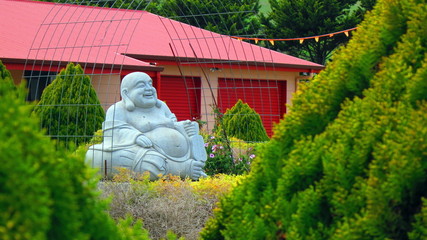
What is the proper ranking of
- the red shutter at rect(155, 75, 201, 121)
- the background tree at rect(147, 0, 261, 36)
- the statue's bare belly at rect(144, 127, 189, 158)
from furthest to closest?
the background tree at rect(147, 0, 261, 36)
the red shutter at rect(155, 75, 201, 121)
the statue's bare belly at rect(144, 127, 189, 158)

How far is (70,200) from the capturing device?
2.14 m

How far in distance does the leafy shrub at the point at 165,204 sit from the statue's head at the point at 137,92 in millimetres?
2250

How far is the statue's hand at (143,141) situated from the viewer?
10.7 metres

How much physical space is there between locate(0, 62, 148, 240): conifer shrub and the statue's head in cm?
866

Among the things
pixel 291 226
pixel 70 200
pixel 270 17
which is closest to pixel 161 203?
pixel 291 226

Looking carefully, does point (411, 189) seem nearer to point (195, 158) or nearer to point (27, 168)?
point (27, 168)

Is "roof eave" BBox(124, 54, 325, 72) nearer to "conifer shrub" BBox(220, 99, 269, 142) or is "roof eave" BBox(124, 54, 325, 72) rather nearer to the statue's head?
"conifer shrub" BBox(220, 99, 269, 142)

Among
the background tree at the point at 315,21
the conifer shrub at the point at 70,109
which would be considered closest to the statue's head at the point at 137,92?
the conifer shrub at the point at 70,109

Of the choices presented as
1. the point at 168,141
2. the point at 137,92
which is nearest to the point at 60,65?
the point at 137,92

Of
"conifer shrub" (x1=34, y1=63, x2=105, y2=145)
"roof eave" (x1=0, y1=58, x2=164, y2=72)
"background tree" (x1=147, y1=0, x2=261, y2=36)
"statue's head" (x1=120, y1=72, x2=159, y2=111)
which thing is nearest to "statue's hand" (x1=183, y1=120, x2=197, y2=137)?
"statue's head" (x1=120, y1=72, x2=159, y2=111)

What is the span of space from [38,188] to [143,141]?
8.77 m

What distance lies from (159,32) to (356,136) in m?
23.5

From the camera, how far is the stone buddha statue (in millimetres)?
10594

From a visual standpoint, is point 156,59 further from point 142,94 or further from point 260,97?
point 142,94
